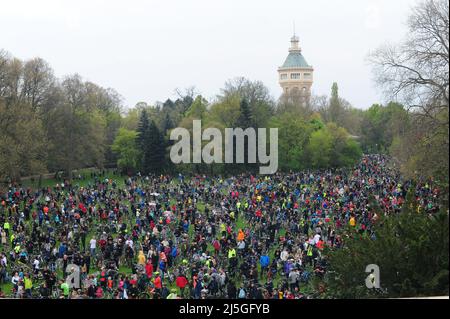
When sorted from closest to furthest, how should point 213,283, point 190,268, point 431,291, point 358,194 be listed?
point 431,291 → point 213,283 → point 190,268 → point 358,194

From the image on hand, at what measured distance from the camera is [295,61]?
122562 mm

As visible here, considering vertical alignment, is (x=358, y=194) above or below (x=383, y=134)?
below

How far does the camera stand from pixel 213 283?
60.6 feet

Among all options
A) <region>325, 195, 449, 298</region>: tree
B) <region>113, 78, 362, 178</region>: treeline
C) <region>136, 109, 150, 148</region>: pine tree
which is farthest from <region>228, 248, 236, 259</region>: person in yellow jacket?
<region>136, 109, 150, 148</region>: pine tree

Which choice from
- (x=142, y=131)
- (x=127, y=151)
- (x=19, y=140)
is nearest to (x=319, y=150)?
(x=142, y=131)

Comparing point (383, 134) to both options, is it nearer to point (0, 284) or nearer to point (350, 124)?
point (350, 124)

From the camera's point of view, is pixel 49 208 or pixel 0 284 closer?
A: pixel 0 284

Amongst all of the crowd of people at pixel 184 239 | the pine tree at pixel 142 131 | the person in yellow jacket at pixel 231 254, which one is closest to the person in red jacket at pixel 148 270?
the crowd of people at pixel 184 239

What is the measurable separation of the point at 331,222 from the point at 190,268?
36.4ft

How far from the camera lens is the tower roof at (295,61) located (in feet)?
401

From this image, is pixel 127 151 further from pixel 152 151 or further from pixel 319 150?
pixel 319 150

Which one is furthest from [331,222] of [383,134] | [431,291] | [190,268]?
[383,134]

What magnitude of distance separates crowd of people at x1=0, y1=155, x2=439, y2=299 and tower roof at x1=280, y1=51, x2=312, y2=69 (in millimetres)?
81956

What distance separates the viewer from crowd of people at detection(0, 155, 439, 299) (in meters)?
18.8
